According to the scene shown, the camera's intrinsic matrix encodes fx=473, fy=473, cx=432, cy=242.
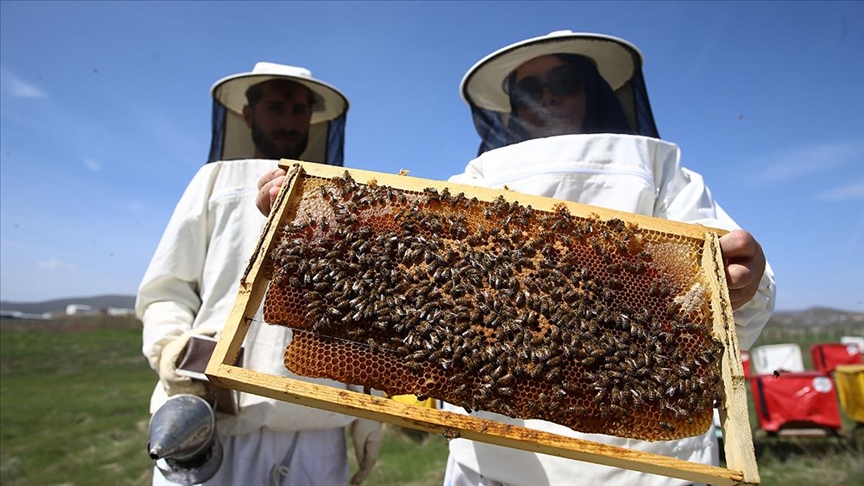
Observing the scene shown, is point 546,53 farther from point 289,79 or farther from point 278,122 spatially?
point 278,122

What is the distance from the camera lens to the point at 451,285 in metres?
2.30

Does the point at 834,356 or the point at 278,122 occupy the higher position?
the point at 278,122

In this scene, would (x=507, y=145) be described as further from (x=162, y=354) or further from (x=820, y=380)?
(x=820, y=380)

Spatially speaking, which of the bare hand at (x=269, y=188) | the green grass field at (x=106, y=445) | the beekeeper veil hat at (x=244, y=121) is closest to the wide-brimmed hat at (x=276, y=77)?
the beekeeper veil hat at (x=244, y=121)

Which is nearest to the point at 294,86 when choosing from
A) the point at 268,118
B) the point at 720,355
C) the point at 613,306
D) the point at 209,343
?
the point at 268,118

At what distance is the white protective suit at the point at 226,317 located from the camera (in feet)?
10.8

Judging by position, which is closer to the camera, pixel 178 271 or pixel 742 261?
pixel 742 261

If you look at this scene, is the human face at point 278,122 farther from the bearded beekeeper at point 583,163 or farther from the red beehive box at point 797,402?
the red beehive box at point 797,402

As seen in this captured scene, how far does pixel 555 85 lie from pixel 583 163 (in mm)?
784

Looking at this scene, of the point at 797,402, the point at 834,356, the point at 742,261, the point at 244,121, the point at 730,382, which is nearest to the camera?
the point at 730,382

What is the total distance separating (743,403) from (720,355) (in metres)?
0.22

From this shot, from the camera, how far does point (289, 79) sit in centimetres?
421

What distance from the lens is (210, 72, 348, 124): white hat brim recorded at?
4.16 m

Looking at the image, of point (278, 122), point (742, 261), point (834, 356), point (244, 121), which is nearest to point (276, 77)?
point (278, 122)
